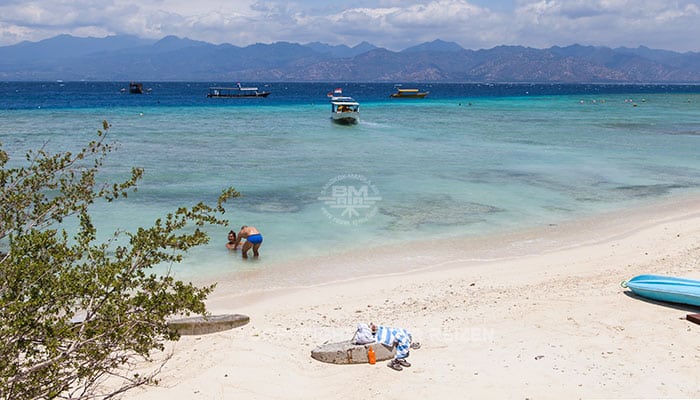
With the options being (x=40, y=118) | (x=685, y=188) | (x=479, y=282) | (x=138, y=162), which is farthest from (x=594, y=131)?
(x=40, y=118)

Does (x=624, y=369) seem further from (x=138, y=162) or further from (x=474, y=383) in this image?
(x=138, y=162)

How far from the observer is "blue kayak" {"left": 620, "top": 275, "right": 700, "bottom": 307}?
10586mm

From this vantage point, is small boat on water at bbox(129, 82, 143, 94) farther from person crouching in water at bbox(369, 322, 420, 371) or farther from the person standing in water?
person crouching in water at bbox(369, 322, 420, 371)

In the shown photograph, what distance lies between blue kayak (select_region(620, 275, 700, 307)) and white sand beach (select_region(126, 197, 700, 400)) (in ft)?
0.62

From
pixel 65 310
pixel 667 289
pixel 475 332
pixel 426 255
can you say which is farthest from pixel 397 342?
pixel 426 255

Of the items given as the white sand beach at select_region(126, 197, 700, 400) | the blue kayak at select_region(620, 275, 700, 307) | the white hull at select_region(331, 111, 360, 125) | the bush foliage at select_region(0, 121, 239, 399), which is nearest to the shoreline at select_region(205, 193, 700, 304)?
the white sand beach at select_region(126, 197, 700, 400)

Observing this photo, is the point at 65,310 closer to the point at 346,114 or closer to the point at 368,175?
the point at 368,175

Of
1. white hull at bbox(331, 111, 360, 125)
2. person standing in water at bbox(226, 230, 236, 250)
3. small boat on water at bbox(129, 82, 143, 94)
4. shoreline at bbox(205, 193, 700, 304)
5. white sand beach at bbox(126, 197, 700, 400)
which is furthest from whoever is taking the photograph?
small boat on water at bbox(129, 82, 143, 94)

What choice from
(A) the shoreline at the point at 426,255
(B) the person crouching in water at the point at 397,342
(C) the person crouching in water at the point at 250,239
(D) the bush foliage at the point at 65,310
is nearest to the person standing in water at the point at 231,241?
(C) the person crouching in water at the point at 250,239

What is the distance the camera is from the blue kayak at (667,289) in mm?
10586

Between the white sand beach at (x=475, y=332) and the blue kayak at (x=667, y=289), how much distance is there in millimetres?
189

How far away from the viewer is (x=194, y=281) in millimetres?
12859

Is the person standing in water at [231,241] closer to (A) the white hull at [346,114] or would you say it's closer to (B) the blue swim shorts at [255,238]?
(B) the blue swim shorts at [255,238]

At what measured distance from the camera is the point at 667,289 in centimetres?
1081
